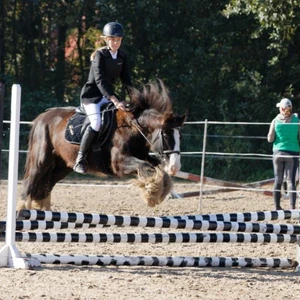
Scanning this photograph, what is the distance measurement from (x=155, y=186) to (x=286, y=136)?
504 cm

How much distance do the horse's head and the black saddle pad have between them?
85 centimetres

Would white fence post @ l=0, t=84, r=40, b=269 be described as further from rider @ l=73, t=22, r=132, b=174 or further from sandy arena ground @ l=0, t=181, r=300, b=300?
rider @ l=73, t=22, r=132, b=174

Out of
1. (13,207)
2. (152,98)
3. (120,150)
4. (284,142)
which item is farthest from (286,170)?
(13,207)

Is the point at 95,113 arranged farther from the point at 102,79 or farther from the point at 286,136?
the point at 286,136

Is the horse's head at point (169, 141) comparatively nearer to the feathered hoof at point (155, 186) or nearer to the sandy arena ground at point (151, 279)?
the feathered hoof at point (155, 186)

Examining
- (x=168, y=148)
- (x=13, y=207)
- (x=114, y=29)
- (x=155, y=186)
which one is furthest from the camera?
(x=114, y=29)

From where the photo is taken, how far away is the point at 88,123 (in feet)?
33.6

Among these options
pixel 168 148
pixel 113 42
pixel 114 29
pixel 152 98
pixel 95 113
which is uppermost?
pixel 114 29

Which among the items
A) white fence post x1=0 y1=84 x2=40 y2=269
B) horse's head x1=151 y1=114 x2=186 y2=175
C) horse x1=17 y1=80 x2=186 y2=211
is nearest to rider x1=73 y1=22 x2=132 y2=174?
horse x1=17 y1=80 x2=186 y2=211

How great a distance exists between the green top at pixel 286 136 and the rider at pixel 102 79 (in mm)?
3893

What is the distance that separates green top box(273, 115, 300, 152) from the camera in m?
13.2

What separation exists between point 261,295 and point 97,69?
12.6 feet

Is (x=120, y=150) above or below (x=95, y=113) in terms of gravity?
below

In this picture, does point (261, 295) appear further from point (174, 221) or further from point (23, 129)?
point (23, 129)
